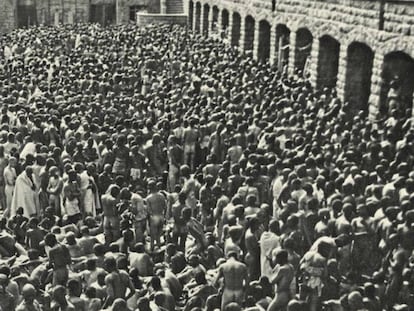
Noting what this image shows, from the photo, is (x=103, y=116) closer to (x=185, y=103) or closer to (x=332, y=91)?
(x=185, y=103)

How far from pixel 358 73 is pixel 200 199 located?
11186 mm

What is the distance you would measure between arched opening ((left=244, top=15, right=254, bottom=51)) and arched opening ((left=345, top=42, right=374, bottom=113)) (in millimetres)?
10860

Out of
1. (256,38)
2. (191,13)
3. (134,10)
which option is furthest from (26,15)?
(256,38)

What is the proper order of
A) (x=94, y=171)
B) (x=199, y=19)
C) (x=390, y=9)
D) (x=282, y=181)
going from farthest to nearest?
1. (x=199, y=19)
2. (x=390, y=9)
3. (x=94, y=171)
4. (x=282, y=181)

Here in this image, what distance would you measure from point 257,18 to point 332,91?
353 inches

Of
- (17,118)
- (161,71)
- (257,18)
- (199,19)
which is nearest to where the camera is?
(17,118)

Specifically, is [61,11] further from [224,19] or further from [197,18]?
[224,19]

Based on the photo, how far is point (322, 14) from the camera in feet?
82.0

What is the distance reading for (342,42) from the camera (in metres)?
23.4

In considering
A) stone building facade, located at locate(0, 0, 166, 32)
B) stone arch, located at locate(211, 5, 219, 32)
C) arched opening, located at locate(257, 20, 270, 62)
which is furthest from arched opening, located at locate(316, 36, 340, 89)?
stone building facade, located at locate(0, 0, 166, 32)

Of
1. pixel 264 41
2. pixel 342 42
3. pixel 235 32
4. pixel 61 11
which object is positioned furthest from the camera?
pixel 61 11

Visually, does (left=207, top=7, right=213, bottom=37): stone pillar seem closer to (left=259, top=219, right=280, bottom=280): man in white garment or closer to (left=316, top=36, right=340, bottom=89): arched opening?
(left=316, top=36, right=340, bottom=89): arched opening

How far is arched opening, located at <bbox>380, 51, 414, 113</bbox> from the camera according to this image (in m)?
21.2

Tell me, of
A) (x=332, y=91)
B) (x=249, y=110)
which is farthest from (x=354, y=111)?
(x=249, y=110)
